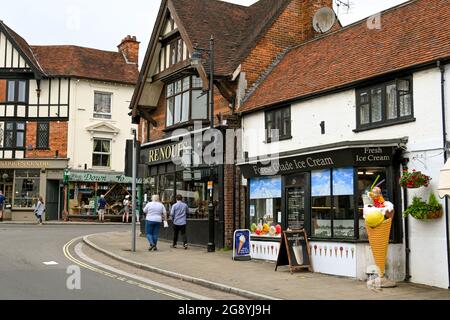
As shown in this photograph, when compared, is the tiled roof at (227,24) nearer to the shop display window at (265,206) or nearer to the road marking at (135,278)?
the shop display window at (265,206)

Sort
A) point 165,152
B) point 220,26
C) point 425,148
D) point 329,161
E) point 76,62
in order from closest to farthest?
1. point 425,148
2. point 329,161
3. point 220,26
4. point 165,152
5. point 76,62

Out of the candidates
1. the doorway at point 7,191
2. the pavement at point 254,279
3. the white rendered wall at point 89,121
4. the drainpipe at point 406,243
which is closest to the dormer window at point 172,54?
the pavement at point 254,279

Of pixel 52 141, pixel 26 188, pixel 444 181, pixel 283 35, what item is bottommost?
pixel 444 181

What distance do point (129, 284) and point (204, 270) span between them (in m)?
2.49

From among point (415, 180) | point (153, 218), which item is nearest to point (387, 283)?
point (415, 180)

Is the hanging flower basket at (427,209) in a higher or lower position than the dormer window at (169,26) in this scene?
lower

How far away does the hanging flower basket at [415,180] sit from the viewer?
11.3 meters

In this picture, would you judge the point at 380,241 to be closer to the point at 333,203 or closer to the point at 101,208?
the point at 333,203

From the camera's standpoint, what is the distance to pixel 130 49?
40.3 meters

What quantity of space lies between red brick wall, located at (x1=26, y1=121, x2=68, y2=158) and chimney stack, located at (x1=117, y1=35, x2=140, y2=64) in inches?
296

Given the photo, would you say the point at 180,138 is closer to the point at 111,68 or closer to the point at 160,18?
the point at 160,18

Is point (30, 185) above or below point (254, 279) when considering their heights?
above

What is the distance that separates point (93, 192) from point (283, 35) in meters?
21.0

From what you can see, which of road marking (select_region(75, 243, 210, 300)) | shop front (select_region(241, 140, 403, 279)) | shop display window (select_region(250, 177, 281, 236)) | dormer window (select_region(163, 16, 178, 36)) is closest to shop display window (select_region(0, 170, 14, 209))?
dormer window (select_region(163, 16, 178, 36))
